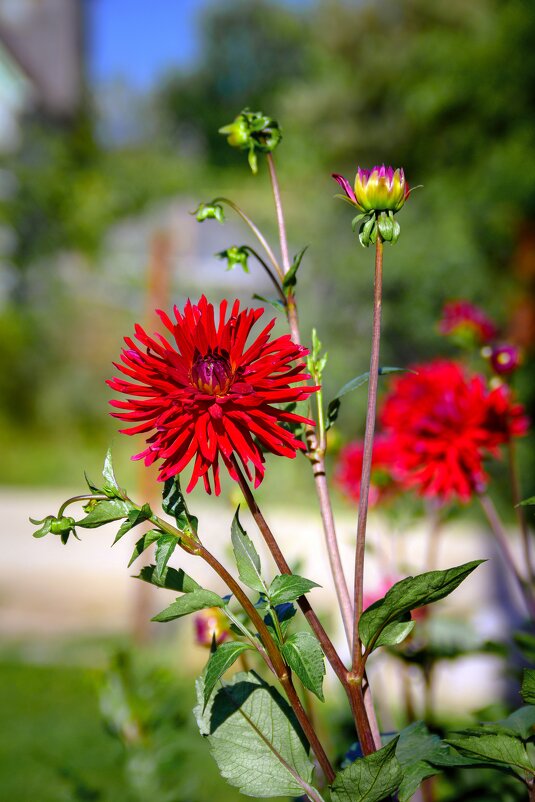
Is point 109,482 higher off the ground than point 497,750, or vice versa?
point 109,482

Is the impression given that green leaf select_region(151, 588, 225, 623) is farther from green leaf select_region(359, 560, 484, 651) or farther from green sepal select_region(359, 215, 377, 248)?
green sepal select_region(359, 215, 377, 248)

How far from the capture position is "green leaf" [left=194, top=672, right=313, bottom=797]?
19.3 inches

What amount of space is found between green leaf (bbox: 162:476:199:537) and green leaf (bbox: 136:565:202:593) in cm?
2

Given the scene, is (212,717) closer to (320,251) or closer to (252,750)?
(252,750)

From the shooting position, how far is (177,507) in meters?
0.47

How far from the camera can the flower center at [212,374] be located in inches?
18.5

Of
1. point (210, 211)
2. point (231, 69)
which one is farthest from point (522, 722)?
point (231, 69)

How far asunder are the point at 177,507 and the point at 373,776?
0.16 m

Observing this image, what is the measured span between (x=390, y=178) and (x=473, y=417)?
0.35 m

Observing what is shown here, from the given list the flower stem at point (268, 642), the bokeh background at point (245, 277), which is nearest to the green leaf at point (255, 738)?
the flower stem at point (268, 642)

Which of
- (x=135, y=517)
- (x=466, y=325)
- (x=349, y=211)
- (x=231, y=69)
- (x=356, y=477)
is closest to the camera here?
(x=135, y=517)

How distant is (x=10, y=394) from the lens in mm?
5984

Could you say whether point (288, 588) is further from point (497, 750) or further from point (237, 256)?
point (237, 256)

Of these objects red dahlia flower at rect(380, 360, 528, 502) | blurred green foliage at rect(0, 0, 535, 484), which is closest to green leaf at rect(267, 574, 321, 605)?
red dahlia flower at rect(380, 360, 528, 502)
